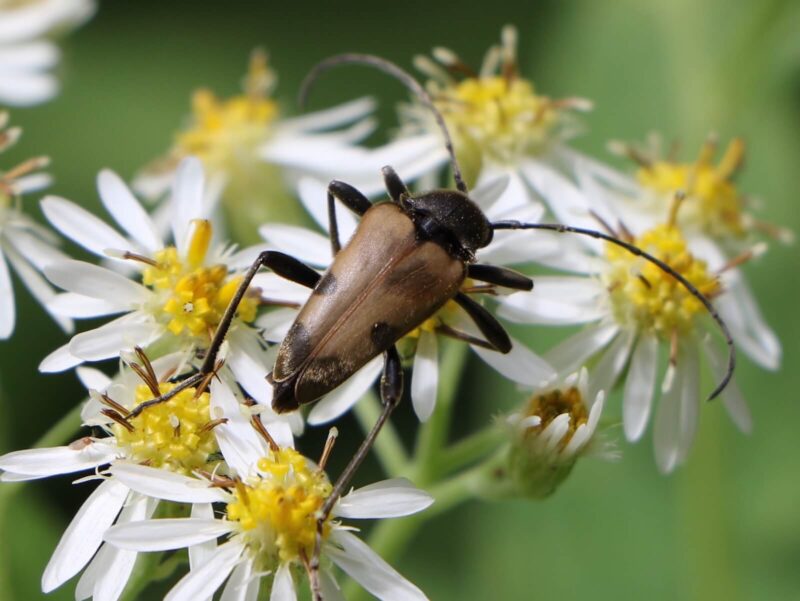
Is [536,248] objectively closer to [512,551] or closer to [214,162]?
[214,162]

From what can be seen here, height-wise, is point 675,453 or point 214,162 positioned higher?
point 214,162

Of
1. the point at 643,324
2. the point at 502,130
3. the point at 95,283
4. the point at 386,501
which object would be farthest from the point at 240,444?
the point at 502,130

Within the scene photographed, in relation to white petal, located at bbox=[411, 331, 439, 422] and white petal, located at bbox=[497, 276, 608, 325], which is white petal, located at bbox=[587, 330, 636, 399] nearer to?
white petal, located at bbox=[497, 276, 608, 325]

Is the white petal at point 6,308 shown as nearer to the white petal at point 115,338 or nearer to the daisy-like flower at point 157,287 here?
the daisy-like flower at point 157,287

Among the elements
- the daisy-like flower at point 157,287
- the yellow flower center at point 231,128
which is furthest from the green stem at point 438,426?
the yellow flower center at point 231,128

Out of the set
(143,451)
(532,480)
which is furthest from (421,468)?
(143,451)

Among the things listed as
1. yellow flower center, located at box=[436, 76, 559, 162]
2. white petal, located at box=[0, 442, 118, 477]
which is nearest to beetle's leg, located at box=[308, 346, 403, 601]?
white petal, located at box=[0, 442, 118, 477]
